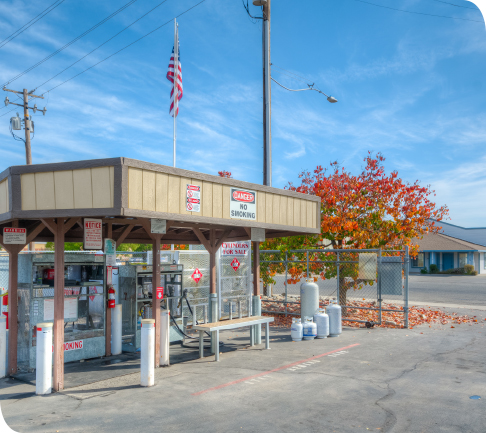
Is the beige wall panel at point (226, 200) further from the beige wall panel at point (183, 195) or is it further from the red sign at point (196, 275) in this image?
the red sign at point (196, 275)

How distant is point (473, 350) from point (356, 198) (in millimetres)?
7143

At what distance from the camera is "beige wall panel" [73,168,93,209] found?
6.94 metres

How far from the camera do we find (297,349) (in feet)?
34.7

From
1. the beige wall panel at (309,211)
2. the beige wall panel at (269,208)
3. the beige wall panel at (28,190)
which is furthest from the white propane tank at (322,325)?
the beige wall panel at (28,190)

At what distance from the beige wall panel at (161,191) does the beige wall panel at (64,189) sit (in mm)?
1318

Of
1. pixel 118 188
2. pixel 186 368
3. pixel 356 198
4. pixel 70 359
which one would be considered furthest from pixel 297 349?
pixel 356 198

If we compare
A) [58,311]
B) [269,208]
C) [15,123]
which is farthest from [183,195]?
[15,123]

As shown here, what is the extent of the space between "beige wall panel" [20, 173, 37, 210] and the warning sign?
8.21 feet

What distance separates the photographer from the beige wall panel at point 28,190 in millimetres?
7180

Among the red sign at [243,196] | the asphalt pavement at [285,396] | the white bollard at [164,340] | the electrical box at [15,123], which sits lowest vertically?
the asphalt pavement at [285,396]

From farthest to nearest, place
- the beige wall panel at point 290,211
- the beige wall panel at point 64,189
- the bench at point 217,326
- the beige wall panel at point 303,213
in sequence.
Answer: the beige wall panel at point 303,213, the beige wall panel at point 290,211, the bench at point 217,326, the beige wall panel at point 64,189

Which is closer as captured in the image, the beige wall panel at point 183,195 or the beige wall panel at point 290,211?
the beige wall panel at point 183,195

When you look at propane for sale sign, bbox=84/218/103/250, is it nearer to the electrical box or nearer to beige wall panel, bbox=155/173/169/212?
beige wall panel, bbox=155/173/169/212

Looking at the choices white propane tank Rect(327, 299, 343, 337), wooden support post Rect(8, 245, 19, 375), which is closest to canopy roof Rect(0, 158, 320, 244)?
wooden support post Rect(8, 245, 19, 375)
